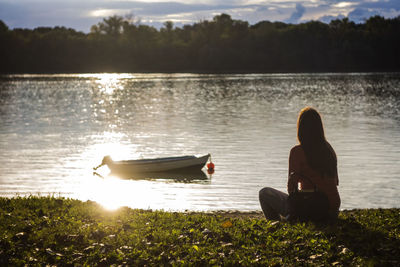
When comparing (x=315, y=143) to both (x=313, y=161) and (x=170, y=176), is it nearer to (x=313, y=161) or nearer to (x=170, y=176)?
(x=313, y=161)

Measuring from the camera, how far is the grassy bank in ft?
27.4

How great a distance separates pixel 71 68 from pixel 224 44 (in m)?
53.3

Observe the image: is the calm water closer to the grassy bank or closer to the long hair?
the grassy bank

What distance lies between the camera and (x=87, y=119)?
4722 cm

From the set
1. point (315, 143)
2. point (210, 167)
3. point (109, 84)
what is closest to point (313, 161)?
point (315, 143)

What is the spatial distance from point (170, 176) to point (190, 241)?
13.3m

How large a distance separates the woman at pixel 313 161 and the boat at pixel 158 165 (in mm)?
13742

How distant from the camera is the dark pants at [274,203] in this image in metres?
10.1

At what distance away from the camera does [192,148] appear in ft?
96.5

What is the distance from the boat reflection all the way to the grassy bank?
10698 mm

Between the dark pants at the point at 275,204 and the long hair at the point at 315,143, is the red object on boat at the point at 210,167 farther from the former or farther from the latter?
the long hair at the point at 315,143

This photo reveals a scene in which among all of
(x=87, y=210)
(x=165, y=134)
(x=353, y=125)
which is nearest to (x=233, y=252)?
(x=87, y=210)

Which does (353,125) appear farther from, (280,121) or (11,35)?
(11,35)

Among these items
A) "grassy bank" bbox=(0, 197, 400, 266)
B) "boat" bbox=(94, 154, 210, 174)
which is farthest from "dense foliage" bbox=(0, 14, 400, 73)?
"grassy bank" bbox=(0, 197, 400, 266)
